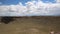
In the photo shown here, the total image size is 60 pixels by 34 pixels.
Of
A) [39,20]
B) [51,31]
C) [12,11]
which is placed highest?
[12,11]

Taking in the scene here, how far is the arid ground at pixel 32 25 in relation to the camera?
3.43 feet

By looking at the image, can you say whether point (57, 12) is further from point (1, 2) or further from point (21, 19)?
point (1, 2)

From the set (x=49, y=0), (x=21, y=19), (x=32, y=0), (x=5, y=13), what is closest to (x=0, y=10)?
(x=5, y=13)

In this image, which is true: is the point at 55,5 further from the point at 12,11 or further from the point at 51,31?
the point at 12,11

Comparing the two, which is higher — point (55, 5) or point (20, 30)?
point (55, 5)

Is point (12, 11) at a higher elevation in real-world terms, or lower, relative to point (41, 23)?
higher

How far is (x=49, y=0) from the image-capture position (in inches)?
41.6

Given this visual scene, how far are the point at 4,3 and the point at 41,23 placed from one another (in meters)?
0.44

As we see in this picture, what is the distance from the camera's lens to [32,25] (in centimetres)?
107

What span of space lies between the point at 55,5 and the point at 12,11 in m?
0.46

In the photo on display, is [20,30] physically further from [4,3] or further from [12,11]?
[4,3]

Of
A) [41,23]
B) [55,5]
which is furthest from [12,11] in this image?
[55,5]

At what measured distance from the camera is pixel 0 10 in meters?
1.07

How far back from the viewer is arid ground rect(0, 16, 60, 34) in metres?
1.05
